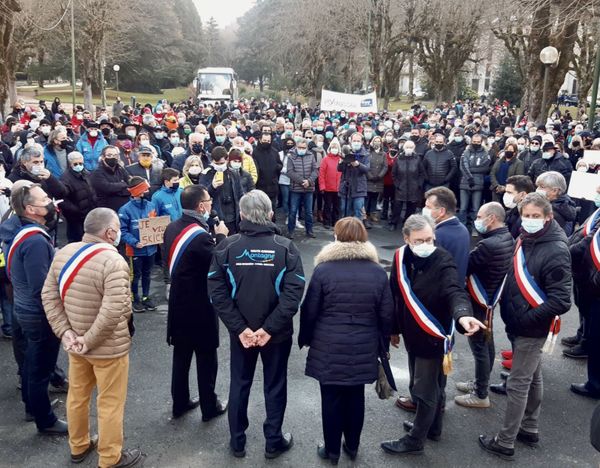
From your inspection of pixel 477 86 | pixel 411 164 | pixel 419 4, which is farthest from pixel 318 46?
pixel 477 86

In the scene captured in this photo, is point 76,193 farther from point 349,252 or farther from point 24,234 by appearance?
point 349,252

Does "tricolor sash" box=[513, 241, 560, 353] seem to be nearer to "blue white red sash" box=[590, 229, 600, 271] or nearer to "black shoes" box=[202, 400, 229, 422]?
"blue white red sash" box=[590, 229, 600, 271]

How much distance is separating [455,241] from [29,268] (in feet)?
10.8

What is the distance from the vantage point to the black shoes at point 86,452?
13.8ft

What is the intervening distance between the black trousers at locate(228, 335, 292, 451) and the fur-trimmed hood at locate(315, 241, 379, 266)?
0.74m

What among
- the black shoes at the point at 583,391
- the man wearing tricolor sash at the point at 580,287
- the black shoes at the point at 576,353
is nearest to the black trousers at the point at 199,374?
the black shoes at the point at 583,391

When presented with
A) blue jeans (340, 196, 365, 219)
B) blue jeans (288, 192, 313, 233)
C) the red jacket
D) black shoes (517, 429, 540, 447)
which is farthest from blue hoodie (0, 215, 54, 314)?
the red jacket

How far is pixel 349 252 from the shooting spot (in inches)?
154

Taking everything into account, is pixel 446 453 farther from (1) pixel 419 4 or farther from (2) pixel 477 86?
(2) pixel 477 86

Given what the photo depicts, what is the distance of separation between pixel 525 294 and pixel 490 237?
63 centimetres

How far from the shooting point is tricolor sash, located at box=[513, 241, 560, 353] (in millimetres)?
4168

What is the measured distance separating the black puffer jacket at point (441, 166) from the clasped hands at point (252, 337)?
8.00 m

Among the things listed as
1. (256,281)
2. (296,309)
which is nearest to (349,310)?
(296,309)

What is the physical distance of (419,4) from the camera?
34812mm
